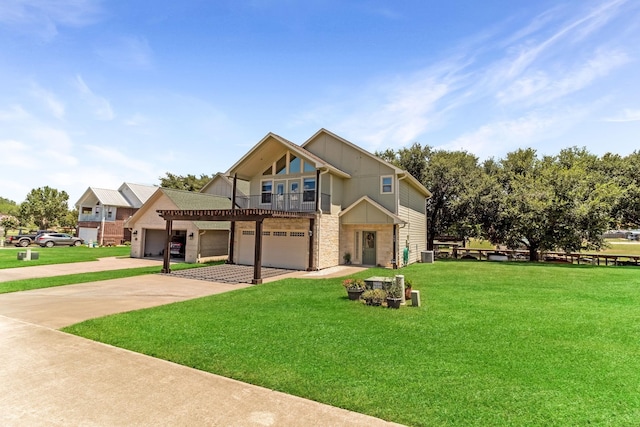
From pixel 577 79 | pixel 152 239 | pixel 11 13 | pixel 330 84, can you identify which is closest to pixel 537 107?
pixel 577 79

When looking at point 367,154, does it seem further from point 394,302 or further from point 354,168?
point 394,302

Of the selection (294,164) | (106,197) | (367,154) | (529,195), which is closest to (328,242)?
(294,164)

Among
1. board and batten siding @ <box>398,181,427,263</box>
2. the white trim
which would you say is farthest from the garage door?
board and batten siding @ <box>398,181,427,263</box>

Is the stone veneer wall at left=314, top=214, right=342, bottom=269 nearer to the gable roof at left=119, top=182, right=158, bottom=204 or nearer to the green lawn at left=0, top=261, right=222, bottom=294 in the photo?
the green lawn at left=0, top=261, right=222, bottom=294

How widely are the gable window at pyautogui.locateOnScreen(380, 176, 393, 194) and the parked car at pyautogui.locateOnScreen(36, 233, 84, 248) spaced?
33.3 metres

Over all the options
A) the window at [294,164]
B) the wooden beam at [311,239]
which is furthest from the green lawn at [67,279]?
the window at [294,164]

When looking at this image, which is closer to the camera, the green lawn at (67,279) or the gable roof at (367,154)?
the green lawn at (67,279)

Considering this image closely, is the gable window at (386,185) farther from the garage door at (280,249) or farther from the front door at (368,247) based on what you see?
the garage door at (280,249)

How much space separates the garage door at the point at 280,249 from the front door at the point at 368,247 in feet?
13.3

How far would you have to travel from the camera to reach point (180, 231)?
23531mm

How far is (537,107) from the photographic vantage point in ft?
45.8

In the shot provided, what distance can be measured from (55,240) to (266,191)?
26.4m

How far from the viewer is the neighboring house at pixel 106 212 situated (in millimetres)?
35500

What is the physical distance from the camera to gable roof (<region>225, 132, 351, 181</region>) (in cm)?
1796
